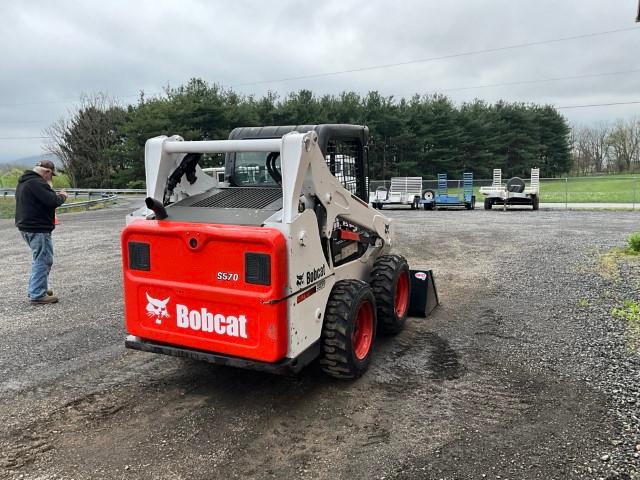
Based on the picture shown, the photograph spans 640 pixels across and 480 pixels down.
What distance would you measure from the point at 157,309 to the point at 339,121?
39536 mm

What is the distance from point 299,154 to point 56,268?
24.8 feet

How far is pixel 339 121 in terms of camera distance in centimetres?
4219

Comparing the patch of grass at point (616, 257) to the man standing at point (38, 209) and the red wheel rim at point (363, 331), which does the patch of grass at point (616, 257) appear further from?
the man standing at point (38, 209)

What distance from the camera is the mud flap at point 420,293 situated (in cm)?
621

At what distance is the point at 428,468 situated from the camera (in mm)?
3154

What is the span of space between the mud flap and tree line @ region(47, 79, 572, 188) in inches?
1196

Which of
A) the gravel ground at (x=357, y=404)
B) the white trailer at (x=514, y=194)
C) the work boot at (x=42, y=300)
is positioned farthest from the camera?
the white trailer at (x=514, y=194)

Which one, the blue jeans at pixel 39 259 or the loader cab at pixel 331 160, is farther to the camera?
the blue jeans at pixel 39 259

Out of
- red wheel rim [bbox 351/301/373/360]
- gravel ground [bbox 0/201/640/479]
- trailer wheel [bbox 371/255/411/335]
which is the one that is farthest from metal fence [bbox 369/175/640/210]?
red wheel rim [bbox 351/301/373/360]

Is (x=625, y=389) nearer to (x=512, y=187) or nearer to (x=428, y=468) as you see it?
(x=428, y=468)

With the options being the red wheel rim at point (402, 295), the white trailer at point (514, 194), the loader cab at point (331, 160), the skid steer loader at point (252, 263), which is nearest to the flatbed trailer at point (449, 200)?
the white trailer at point (514, 194)

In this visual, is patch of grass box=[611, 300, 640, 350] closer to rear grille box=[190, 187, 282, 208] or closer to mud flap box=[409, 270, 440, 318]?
mud flap box=[409, 270, 440, 318]

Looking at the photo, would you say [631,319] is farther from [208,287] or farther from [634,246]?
[208,287]

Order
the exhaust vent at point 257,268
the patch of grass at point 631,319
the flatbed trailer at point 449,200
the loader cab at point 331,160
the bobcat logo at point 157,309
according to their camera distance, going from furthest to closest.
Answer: the flatbed trailer at point 449,200
the patch of grass at point 631,319
the loader cab at point 331,160
the bobcat logo at point 157,309
the exhaust vent at point 257,268
